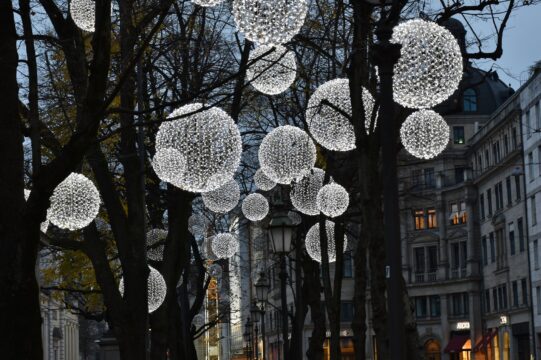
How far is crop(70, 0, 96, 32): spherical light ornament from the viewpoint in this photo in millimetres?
12883

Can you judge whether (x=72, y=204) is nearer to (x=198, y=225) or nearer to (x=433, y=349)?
(x=198, y=225)

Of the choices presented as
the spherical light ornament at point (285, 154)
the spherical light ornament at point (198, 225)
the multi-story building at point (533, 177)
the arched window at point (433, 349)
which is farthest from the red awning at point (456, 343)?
the spherical light ornament at point (285, 154)

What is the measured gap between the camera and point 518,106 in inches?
2594

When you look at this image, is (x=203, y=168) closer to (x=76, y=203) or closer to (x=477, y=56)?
(x=76, y=203)

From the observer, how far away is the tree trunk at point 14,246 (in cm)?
948

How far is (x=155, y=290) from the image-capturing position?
1977cm

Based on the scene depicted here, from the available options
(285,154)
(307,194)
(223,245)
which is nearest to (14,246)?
(285,154)

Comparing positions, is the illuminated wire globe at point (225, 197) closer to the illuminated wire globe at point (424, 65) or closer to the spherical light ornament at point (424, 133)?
the spherical light ornament at point (424, 133)

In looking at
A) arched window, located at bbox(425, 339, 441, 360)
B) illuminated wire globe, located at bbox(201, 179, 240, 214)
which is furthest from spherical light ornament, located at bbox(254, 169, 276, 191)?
arched window, located at bbox(425, 339, 441, 360)

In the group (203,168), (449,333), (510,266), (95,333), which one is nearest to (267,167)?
(203,168)

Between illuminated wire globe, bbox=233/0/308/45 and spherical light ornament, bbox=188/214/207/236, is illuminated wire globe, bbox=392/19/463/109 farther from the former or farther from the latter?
spherical light ornament, bbox=188/214/207/236

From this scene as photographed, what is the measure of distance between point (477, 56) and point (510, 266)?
2216 inches

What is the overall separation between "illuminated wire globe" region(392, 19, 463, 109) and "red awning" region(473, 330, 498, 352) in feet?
215

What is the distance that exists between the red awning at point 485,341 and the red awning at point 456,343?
2.53m
